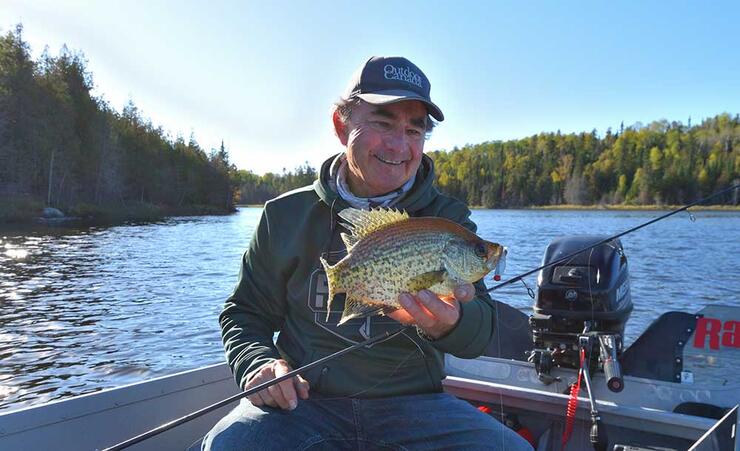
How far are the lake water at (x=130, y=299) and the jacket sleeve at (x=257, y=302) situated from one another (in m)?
5.98

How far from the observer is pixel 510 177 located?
108m

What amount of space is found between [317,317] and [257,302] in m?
0.38

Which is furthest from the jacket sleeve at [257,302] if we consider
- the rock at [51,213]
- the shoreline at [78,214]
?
the rock at [51,213]

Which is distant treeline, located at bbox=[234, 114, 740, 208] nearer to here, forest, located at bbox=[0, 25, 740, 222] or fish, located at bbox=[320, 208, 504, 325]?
forest, located at bbox=[0, 25, 740, 222]

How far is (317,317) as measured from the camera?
2766 mm

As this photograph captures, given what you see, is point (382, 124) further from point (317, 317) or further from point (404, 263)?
point (317, 317)

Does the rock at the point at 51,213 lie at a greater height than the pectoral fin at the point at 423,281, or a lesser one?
lesser

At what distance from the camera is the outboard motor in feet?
14.7

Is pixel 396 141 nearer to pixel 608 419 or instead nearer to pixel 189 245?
pixel 608 419

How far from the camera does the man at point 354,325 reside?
2.46 meters

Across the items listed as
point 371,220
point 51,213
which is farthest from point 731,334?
point 51,213

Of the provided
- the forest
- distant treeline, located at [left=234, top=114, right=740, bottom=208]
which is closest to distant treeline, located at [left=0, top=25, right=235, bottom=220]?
the forest

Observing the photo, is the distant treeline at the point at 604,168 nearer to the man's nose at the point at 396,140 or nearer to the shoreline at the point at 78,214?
the shoreline at the point at 78,214

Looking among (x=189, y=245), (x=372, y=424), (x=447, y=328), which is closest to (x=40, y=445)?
(x=372, y=424)
